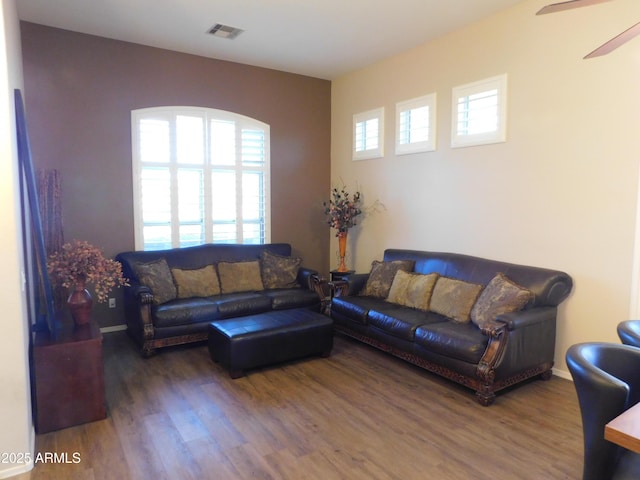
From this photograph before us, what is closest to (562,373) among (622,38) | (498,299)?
(498,299)

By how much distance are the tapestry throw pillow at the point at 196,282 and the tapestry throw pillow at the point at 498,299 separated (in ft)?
9.28

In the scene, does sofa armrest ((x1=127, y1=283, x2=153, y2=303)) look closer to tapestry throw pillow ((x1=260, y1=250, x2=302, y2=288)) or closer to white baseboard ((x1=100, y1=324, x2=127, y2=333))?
white baseboard ((x1=100, y1=324, x2=127, y2=333))

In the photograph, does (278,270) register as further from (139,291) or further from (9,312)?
(9,312)

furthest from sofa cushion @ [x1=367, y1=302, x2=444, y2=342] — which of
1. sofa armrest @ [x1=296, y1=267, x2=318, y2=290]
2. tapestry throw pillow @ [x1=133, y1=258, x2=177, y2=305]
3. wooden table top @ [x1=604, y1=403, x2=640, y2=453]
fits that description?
wooden table top @ [x1=604, y1=403, x2=640, y2=453]

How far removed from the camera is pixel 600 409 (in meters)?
1.71

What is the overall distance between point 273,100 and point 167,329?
3373 millimetres

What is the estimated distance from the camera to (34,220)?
2.86 m

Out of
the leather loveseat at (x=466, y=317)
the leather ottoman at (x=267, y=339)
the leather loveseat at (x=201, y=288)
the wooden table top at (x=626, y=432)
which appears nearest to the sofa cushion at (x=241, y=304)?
the leather loveseat at (x=201, y=288)

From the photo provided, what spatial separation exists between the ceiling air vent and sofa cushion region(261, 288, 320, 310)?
9.49 ft

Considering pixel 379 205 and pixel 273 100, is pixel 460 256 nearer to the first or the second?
pixel 379 205

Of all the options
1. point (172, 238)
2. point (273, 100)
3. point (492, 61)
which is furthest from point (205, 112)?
point (492, 61)

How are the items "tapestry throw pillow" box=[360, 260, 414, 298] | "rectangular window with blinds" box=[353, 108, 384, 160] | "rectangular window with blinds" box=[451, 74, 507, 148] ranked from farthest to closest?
"rectangular window with blinds" box=[353, 108, 384, 160] < "tapestry throw pillow" box=[360, 260, 414, 298] < "rectangular window with blinds" box=[451, 74, 507, 148]

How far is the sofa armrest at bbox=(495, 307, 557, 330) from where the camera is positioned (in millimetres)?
3184

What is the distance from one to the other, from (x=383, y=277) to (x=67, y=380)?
310 centimetres
